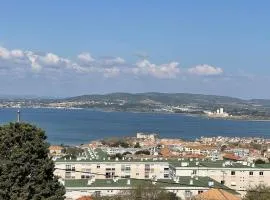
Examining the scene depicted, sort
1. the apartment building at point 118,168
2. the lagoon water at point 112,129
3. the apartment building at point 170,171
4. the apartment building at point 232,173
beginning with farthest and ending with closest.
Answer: the lagoon water at point 112,129 < the apartment building at point 118,168 < the apartment building at point 232,173 < the apartment building at point 170,171

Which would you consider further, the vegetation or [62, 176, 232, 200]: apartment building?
[62, 176, 232, 200]: apartment building

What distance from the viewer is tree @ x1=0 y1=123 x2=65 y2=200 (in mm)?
11797

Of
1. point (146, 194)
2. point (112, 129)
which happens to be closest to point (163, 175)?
point (146, 194)

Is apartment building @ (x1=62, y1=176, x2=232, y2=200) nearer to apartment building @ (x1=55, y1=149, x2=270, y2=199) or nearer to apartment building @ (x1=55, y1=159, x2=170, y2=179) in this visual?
apartment building @ (x1=55, y1=149, x2=270, y2=199)

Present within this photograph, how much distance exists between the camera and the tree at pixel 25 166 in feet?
38.7

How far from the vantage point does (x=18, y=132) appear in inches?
476

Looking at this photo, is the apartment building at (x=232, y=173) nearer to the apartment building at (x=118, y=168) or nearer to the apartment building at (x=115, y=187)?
the apartment building at (x=118, y=168)

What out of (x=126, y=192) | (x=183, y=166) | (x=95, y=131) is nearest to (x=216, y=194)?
(x=126, y=192)

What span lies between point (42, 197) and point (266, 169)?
28.0 m

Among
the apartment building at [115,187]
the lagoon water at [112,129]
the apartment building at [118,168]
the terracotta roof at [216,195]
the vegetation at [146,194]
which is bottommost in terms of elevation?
the lagoon water at [112,129]

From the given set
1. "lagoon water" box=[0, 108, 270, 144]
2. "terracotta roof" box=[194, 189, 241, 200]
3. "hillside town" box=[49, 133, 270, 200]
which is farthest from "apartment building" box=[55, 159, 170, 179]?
"lagoon water" box=[0, 108, 270, 144]

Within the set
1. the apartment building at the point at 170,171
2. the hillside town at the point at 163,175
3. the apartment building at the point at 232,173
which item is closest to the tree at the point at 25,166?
the hillside town at the point at 163,175

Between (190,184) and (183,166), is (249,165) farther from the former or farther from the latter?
(190,184)

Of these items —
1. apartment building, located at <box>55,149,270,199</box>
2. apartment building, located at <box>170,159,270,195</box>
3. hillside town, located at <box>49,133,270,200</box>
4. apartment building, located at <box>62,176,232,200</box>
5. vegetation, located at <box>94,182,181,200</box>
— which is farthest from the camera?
apartment building, located at <box>170,159,270,195</box>
